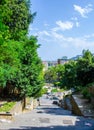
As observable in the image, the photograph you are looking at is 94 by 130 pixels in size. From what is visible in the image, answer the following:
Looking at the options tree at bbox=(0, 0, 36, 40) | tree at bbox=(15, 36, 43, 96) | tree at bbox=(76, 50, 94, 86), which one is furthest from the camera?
tree at bbox=(76, 50, 94, 86)

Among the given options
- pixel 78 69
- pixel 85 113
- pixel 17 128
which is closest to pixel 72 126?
pixel 17 128

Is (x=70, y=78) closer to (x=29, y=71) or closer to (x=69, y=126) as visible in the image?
(x=29, y=71)

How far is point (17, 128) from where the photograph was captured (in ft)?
39.6

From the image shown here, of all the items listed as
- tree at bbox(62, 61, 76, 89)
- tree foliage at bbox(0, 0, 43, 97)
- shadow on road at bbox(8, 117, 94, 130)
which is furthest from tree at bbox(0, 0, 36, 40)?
tree at bbox(62, 61, 76, 89)

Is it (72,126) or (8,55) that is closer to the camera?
(72,126)

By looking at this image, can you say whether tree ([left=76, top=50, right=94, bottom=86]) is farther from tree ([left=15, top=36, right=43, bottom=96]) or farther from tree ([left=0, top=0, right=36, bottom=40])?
tree ([left=0, top=0, right=36, bottom=40])

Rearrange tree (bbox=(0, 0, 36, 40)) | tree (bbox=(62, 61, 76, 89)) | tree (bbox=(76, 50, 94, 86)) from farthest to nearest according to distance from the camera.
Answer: tree (bbox=(62, 61, 76, 89))
tree (bbox=(76, 50, 94, 86))
tree (bbox=(0, 0, 36, 40))

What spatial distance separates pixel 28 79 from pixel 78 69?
15.2 meters

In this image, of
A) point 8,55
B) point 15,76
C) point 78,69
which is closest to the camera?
point 8,55

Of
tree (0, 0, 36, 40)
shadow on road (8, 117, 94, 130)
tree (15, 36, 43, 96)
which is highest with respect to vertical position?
tree (0, 0, 36, 40)

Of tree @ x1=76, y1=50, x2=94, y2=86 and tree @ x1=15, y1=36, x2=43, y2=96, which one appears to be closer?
tree @ x1=15, y1=36, x2=43, y2=96

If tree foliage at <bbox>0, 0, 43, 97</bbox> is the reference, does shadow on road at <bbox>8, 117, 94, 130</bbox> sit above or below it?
below

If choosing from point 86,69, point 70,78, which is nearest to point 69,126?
point 86,69

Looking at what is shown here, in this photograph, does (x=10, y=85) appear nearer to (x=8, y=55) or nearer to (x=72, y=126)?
(x=8, y=55)
